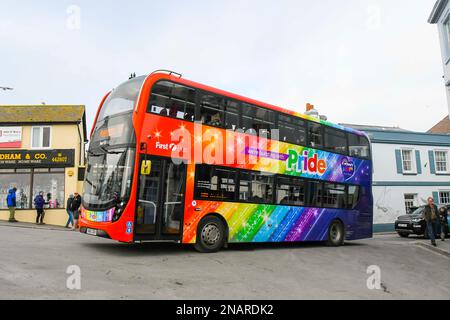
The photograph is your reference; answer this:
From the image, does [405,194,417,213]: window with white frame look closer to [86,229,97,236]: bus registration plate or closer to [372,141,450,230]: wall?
[372,141,450,230]: wall

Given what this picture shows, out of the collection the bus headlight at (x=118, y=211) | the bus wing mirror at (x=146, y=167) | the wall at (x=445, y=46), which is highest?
the wall at (x=445, y=46)

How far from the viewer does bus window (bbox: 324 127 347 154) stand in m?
13.9

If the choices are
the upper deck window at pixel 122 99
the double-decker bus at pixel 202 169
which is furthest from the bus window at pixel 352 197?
the upper deck window at pixel 122 99

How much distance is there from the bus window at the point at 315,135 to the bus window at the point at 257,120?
180 cm

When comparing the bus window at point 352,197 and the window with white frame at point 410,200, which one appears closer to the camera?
the bus window at point 352,197

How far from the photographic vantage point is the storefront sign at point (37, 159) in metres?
21.6

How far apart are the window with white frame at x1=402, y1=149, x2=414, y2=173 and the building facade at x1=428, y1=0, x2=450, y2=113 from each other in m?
11.7

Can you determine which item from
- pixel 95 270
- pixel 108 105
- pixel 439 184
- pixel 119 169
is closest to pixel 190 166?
pixel 119 169

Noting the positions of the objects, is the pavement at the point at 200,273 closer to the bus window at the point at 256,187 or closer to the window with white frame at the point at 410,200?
the bus window at the point at 256,187

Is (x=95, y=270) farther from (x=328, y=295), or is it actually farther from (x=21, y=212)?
(x=21, y=212)

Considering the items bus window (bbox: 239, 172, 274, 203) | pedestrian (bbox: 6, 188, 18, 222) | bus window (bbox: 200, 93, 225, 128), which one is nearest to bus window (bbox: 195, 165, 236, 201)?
bus window (bbox: 239, 172, 274, 203)

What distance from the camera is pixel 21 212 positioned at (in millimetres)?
21125

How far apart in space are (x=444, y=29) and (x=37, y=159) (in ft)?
70.7
